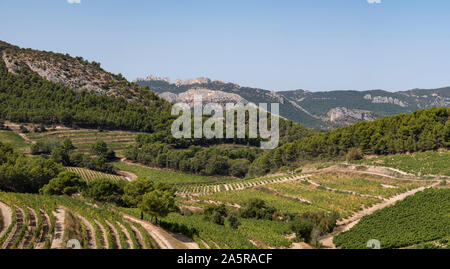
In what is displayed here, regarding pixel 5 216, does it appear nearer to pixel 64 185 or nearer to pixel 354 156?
pixel 64 185

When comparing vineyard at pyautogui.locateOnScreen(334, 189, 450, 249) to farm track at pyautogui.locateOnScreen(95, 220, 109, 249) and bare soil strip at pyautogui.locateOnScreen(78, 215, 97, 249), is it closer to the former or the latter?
farm track at pyautogui.locateOnScreen(95, 220, 109, 249)

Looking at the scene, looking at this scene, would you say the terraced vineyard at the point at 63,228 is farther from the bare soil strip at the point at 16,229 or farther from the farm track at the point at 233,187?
the farm track at the point at 233,187

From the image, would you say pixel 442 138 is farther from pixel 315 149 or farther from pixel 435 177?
pixel 315 149

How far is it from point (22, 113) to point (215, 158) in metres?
69.1

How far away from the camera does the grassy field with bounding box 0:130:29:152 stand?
303ft

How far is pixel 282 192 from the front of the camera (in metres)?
57.9

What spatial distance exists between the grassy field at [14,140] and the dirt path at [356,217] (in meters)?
87.6

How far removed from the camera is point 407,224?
33844 millimetres

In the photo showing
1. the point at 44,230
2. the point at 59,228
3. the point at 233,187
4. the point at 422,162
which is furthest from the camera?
the point at 233,187

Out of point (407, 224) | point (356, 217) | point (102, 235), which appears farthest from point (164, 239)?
point (407, 224)

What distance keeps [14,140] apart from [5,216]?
3286 inches

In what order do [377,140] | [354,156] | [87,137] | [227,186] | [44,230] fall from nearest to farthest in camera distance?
[44,230], [354,156], [377,140], [227,186], [87,137]
